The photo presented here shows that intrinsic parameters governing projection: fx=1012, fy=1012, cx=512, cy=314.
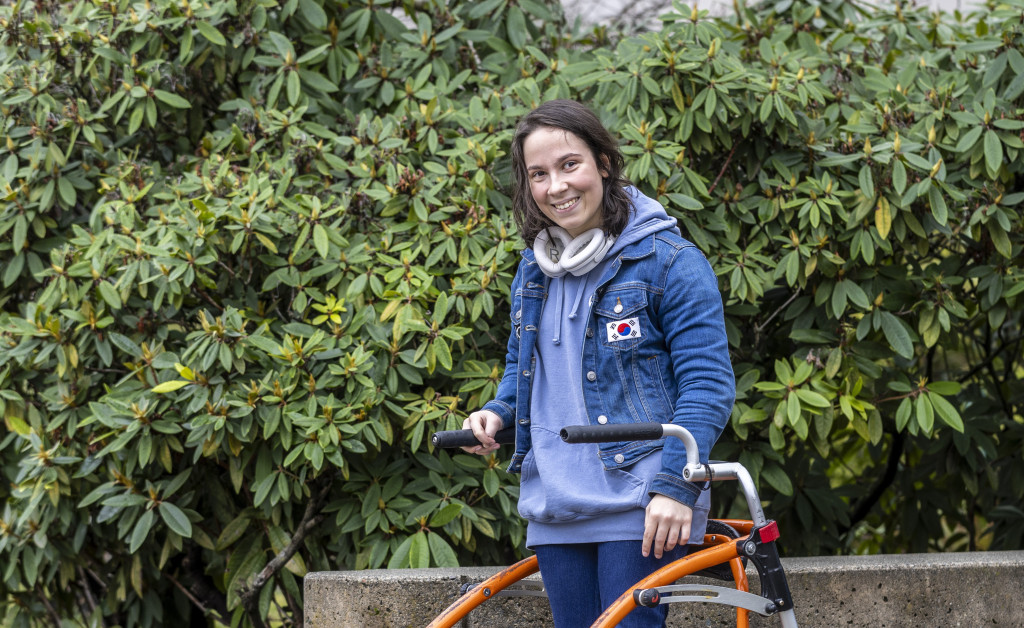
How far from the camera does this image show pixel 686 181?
343cm

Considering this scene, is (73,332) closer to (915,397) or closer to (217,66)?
(217,66)

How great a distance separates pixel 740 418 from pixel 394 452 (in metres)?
1.15

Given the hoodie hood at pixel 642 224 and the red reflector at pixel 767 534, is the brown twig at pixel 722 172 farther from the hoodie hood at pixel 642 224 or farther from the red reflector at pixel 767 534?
the red reflector at pixel 767 534

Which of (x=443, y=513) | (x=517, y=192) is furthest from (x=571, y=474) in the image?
(x=443, y=513)

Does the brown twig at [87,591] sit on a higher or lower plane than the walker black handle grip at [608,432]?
lower

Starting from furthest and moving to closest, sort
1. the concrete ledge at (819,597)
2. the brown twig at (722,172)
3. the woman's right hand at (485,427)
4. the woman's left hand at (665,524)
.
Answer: the brown twig at (722,172) < the concrete ledge at (819,597) < the woman's right hand at (485,427) < the woman's left hand at (665,524)

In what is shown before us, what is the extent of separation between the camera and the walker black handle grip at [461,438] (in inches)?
85.3

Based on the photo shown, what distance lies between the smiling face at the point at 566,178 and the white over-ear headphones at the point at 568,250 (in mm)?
42

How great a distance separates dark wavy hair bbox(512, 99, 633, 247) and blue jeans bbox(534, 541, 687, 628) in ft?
2.15

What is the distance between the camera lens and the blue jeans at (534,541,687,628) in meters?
2.00

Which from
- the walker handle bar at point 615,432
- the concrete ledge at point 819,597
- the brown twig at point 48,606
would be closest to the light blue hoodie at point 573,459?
the walker handle bar at point 615,432

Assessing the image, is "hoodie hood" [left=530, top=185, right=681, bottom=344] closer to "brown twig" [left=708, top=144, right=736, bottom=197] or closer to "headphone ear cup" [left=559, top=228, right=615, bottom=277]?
A: "headphone ear cup" [left=559, top=228, right=615, bottom=277]

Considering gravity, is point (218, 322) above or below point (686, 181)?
below

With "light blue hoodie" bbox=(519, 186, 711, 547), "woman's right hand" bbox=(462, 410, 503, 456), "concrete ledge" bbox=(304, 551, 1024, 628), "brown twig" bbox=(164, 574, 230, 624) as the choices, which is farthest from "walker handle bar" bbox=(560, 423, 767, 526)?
"brown twig" bbox=(164, 574, 230, 624)
